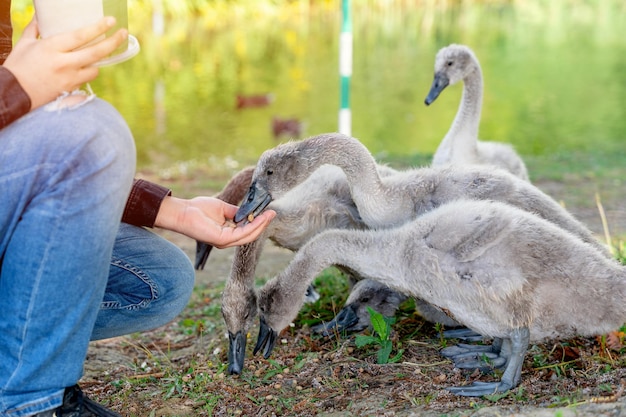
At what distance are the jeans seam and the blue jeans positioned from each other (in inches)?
21.6

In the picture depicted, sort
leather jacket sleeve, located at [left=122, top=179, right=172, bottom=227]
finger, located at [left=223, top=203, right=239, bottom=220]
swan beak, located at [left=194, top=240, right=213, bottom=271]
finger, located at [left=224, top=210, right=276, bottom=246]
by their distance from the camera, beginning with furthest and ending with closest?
swan beak, located at [left=194, top=240, right=213, bottom=271], finger, located at [left=223, top=203, right=239, bottom=220], finger, located at [left=224, top=210, right=276, bottom=246], leather jacket sleeve, located at [left=122, top=179, right=172, bottom=227]

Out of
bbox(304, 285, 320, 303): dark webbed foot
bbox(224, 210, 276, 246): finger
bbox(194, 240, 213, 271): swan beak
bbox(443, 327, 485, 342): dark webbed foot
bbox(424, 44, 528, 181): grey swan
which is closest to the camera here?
bbox(224, 210, 276, 246): finger

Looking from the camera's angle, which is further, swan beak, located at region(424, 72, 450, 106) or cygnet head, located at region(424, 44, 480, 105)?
swan beak, located at region(424, 72, 450, 106)

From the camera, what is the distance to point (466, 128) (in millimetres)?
5723

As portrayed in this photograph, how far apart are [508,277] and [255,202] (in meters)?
1.22

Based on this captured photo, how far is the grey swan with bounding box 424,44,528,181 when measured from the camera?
18.3 ft

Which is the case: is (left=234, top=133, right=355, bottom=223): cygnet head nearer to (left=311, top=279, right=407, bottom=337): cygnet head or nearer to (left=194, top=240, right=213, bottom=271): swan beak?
(left=311, top=279, right=407, bottom=337): cygnet head

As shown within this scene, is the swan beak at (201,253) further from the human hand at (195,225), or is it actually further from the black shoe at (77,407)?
the black shoe at (77,407)

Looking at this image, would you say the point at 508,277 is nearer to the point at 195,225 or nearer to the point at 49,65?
the point at 195,225

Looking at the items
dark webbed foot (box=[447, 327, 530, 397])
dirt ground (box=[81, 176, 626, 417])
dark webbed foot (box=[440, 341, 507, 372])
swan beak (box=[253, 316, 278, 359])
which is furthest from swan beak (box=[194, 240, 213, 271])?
dark webbed foot (box=[447, 327, 530, 397])

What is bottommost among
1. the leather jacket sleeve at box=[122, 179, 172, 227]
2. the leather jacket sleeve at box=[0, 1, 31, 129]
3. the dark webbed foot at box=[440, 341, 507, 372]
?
the dark webbed foot at box=[440, 341, 507, 372]

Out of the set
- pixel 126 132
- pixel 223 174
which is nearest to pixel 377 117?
pixel 223 174

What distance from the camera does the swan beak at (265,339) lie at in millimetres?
3566

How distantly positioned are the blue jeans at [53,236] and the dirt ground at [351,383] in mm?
831
